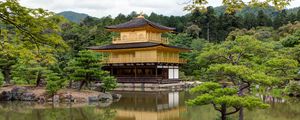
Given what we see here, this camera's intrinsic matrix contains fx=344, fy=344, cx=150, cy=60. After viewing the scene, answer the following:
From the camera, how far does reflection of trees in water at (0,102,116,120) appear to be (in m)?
12.0

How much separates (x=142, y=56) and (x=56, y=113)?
15813 mm

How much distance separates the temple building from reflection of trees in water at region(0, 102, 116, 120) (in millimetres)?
13189

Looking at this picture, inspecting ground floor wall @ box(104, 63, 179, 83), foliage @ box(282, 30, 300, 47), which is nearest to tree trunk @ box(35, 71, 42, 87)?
ground floor wall @ box(104, 63, 179, 83)

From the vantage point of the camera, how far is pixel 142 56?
93.1 feet

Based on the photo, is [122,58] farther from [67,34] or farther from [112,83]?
[67,34]

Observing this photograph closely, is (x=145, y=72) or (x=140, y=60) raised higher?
(x=140, y=60)

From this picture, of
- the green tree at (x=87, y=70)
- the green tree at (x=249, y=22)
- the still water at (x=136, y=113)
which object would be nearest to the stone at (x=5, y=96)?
the green tree at (x=87, y=70)

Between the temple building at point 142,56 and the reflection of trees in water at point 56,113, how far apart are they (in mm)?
13189

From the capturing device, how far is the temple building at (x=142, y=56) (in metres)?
27.7

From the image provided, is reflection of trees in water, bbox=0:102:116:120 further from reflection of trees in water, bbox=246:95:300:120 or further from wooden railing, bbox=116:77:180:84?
wooden railing, bbox=116:77:180:84

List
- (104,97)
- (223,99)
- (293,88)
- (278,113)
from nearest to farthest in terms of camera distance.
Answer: (223,99), (278,113), (104,97), (293,88)

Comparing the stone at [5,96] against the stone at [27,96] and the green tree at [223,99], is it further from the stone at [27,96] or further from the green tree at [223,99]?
the green tree at [223,99]

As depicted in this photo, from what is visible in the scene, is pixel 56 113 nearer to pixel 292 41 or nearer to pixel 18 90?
pixel 18 90

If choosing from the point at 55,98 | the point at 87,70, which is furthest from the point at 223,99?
the point at 87,70
